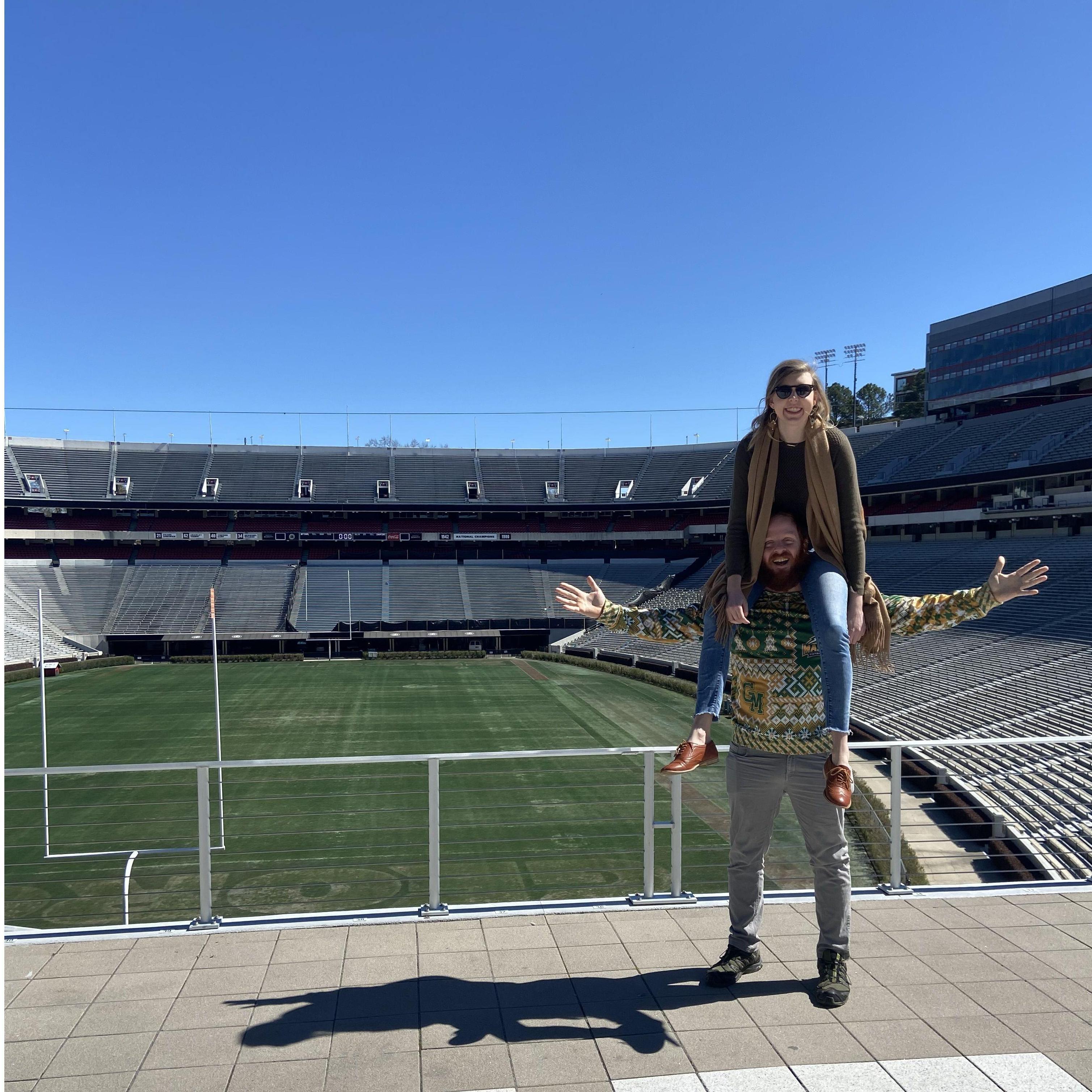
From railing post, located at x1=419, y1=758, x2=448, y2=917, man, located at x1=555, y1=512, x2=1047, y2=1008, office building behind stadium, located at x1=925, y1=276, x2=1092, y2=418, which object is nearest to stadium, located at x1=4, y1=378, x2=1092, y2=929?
railing post, located at x1=419, y1=758, x2=448, y2=917

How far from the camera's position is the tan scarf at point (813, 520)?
3.29 m

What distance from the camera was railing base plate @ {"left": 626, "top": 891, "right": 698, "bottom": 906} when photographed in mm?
4188

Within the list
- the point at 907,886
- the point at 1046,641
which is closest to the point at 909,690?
the point at 1046,641

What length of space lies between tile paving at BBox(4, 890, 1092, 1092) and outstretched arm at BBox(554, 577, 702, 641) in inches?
56.1

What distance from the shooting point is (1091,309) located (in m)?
33.3

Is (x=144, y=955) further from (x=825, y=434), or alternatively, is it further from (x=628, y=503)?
(x=628, y=503)

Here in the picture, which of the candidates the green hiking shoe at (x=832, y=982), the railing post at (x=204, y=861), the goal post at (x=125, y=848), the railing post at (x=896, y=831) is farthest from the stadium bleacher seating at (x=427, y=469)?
the railing post at (x=204, y=861)

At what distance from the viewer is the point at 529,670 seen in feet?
102

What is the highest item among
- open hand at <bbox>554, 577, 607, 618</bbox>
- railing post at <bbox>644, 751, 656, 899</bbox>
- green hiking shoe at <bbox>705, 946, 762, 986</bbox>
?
open hand at <bbox>554, 577, 607, 618</bbox>

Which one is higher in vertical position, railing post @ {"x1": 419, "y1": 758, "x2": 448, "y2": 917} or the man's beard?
the man's beard

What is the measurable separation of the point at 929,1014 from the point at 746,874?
0.80 m

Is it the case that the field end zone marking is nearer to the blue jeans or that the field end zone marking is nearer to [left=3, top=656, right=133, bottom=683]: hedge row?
[left=3, top=656, right=133, bottom=683]: hedge row

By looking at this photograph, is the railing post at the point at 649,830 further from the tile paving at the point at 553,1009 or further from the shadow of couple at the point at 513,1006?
the shadow of couple at the point at 513,1006

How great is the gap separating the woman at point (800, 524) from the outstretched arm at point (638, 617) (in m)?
0.16
